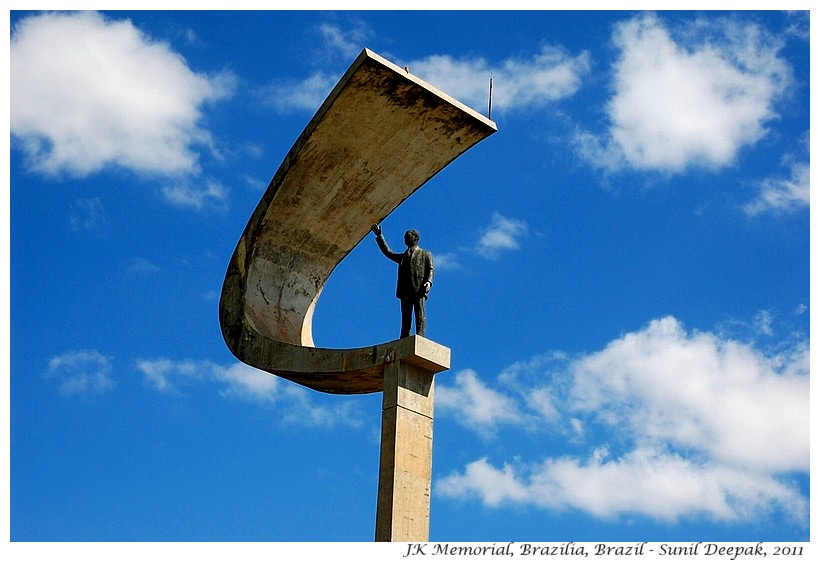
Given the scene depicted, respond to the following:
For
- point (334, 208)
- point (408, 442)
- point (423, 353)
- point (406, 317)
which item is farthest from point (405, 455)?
point (334, 208)

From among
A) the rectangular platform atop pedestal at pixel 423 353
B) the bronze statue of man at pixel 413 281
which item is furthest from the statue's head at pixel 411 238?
the rectangular platform atop pedestal at pixel 423 353

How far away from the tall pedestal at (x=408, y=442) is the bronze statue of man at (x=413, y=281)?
0.72 m

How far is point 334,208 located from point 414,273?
1982 millimetres

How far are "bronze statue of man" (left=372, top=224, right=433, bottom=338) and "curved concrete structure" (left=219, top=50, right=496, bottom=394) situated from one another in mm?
807

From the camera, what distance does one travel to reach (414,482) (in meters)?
13.8

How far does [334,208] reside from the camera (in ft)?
54.5

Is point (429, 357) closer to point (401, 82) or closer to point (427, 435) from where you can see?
point (427, 435)

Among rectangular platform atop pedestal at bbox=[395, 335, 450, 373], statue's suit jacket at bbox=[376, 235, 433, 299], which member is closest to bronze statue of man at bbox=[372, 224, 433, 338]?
statue's suit jacket at bbox=[376, 235, 433, 299]

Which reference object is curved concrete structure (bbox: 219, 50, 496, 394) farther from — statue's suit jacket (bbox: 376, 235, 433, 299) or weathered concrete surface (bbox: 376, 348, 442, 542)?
statue's suit jacket (bbox: 376, 235, 433, 299)

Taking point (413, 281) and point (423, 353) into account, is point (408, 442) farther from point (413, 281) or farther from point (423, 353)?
point (413, 281)

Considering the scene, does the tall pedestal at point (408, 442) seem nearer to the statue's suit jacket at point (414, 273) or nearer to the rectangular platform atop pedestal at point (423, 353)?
the rectangular platform atop pedestal at point (423, 353)
